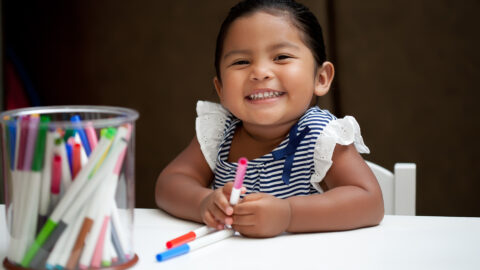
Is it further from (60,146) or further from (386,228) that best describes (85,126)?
(386,228)

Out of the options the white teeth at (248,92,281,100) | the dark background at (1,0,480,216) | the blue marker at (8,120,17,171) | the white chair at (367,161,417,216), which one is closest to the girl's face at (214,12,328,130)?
the white teeth at (248,92,281,100)

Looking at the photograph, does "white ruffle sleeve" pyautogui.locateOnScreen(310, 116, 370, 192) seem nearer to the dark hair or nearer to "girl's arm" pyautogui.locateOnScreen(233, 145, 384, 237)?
"girl's arm" pyautogui.locateOnScreen(233, 145, 384, 237)

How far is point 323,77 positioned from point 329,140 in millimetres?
185

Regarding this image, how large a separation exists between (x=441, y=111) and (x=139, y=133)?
3.12 feet

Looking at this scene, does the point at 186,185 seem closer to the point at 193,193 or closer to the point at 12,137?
the point at 193,193

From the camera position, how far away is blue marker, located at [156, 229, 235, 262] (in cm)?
75

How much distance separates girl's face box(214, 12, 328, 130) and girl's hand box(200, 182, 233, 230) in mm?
203

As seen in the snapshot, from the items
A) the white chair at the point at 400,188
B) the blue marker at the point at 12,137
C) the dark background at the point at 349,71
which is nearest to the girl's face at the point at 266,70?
the white chair at the point at 400,188

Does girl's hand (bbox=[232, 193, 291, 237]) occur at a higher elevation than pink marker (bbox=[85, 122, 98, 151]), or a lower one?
lower

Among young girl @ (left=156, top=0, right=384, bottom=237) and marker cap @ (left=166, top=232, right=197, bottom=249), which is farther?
young girl @ (left=156, top=0, right=384, bottom=237)

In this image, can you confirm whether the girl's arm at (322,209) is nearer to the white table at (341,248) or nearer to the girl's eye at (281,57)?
the white table at (341,248)

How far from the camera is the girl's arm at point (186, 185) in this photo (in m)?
0.97

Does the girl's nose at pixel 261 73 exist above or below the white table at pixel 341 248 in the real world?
above

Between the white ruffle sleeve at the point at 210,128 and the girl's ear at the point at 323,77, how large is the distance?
0.19m
